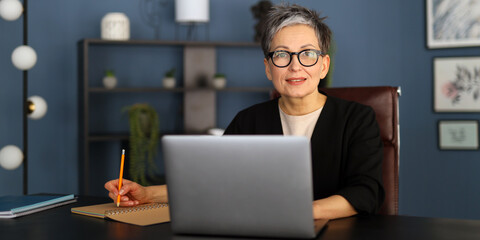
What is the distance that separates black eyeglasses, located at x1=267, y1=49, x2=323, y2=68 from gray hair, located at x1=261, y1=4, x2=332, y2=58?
6cm

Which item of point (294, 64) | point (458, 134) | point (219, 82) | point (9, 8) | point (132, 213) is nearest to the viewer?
point (132, 213)

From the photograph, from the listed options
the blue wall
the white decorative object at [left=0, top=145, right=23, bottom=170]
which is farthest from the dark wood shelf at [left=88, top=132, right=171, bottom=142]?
the white decorative object at [left=0, top=145, right=23, bottom=170]

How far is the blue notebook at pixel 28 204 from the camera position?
1459 millimetres

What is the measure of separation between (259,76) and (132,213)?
3.03 meters

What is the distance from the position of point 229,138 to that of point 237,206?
0.46 ft

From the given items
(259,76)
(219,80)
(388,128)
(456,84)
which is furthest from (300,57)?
(456,84)

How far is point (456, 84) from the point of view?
166 inches

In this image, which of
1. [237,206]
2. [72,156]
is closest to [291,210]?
[237,206]

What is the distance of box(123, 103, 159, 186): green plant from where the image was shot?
380cm

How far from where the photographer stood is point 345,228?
129 cm

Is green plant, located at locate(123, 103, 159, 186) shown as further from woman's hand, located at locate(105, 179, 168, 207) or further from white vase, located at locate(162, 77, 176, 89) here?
woman's hand, located at locate(105, 179, 168, 207)

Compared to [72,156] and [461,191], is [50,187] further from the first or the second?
[461,191]

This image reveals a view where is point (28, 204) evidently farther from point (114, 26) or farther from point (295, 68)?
point (114, 26)

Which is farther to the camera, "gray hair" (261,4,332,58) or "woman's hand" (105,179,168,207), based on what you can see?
"gray hair" (261,4,332,58)
